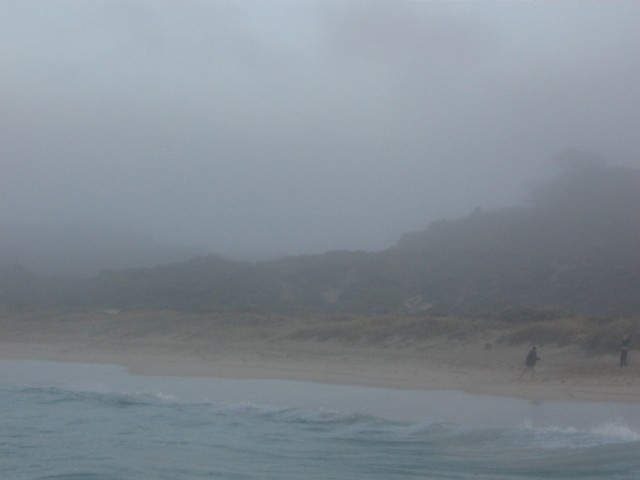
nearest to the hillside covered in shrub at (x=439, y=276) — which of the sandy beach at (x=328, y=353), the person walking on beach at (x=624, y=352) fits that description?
the sandy beach at (x=328, y=353)

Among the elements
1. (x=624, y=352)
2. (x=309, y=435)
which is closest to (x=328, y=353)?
(x=624, y=352)

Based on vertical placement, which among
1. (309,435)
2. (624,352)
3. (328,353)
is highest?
(328,353)

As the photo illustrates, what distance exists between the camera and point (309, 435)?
48.8 feet

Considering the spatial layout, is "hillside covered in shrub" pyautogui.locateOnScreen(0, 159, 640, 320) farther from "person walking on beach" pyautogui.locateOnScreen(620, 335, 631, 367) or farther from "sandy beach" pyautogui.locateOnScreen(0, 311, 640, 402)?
"person walking on beach" pyautogui.locateOnScreen(620, 335, 631, 367)

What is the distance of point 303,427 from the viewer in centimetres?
1573

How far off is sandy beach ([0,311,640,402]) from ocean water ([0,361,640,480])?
4.89 ft

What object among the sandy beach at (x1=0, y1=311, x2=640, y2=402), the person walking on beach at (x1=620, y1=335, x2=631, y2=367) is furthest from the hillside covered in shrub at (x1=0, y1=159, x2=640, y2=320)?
the person walking on beach at (x1=620, y1=335, x2=631, y2=367)

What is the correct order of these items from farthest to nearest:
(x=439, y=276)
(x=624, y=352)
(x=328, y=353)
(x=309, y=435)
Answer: (x=439, y=276) < (x=328, y=353) < (x=624, y=352) < (x=309, y=435)

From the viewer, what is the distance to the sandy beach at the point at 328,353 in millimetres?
19811

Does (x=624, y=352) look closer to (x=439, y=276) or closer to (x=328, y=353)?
(x=328, y=353)

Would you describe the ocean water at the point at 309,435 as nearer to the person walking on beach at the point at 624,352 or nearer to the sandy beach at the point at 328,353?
the sandy beach at the point at 328,353

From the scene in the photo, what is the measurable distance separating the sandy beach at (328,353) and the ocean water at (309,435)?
1491mm

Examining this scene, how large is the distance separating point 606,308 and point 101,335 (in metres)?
21.4

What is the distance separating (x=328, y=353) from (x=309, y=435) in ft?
41.8
